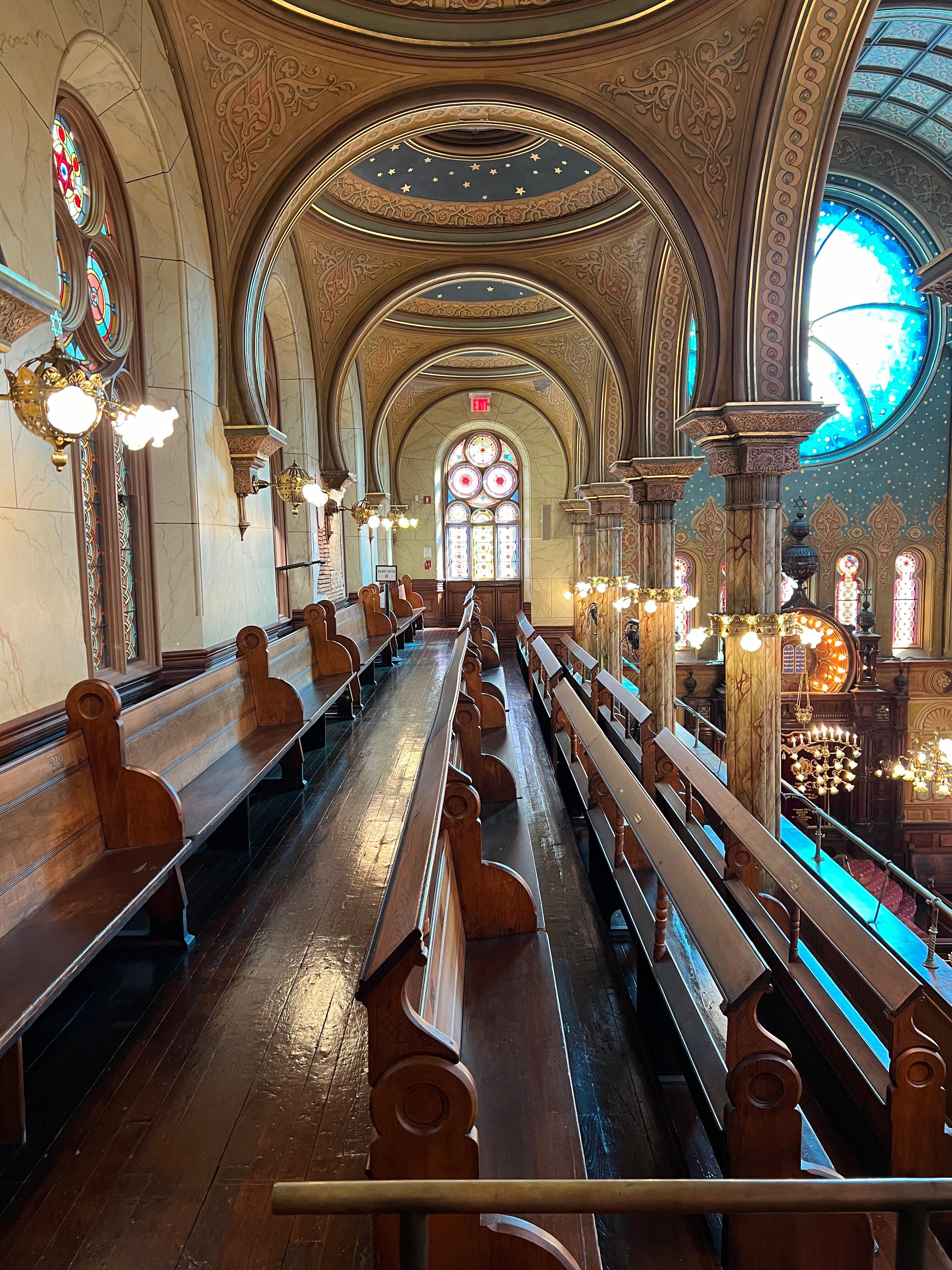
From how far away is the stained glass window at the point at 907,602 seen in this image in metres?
17.7

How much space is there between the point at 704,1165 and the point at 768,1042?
0.62m

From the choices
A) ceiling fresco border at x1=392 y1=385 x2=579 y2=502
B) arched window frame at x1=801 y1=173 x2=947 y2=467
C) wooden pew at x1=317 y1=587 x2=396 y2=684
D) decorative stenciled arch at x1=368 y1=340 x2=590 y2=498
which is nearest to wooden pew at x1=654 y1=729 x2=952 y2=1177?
wooden pew at x1=317 y1=587 x2=396 y2=684

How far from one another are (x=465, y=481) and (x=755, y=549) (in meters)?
14.9

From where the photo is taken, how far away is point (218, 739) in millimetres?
4926

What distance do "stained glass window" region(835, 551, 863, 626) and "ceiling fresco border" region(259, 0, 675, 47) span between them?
13276 mm

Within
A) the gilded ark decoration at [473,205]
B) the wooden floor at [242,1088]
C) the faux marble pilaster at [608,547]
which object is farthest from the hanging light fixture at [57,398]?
the faux marble pilaster at [608,547]

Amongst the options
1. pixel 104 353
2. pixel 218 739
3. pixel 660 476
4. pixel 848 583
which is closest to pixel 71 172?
pixel 104 353

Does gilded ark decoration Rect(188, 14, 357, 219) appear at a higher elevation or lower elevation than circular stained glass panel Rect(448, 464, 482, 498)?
higher

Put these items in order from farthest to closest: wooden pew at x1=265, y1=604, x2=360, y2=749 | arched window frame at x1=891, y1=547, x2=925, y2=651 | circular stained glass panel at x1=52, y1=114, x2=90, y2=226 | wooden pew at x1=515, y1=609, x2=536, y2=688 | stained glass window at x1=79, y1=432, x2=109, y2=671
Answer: arched window frame at x1=891, y1=547, x2=925, y2=651 → wooden pew at x1=515, y1=609, x2=536, y2=688 → wooden pew at x1=265, y1=604, x2=360, y2=749 → stained glass window at x1=79, y1=432, x2=109, y2=671 → circular stained glass panel at x1=52, y1=114, x2=90, y2=226

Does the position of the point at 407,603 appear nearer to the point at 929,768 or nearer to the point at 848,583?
the point at 848,583

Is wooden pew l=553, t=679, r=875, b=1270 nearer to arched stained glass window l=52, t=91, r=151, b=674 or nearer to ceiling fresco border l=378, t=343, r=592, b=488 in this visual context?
arched stained glass window l=52, t=91, r=151, b=674

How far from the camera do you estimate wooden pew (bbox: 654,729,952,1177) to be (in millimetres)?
2703

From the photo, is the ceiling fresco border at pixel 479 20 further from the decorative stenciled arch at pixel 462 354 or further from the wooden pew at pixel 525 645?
the decorative stenciled arch at pixel 462 354

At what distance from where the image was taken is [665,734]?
246 inches
